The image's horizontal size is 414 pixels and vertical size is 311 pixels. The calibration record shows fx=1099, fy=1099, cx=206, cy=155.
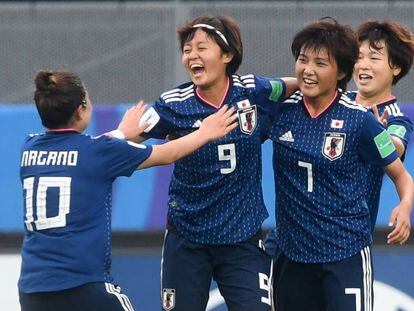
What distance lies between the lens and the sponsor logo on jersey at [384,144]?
17.5 ft

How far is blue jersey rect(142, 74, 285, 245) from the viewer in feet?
17.9

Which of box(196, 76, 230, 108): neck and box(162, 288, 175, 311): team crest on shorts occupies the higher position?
box(196, 76, 230, 108): neck

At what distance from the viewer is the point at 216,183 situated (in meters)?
5.43

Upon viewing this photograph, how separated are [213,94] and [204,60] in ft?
0.59

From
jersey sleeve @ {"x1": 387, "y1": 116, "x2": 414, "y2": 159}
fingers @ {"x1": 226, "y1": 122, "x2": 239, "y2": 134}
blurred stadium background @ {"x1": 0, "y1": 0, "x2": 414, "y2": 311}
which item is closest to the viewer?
fingers @ {"x1": 226, "y1": 122, "x2": 239, "y2": 134}

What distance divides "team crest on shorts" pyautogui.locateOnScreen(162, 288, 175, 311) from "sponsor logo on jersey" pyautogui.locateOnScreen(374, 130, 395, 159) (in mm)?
1260

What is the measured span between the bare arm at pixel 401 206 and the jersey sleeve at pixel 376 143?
0.06 m

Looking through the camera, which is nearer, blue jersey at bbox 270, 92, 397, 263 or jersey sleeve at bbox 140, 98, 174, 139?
blue jersey at bbox 270, 92, 397, 263

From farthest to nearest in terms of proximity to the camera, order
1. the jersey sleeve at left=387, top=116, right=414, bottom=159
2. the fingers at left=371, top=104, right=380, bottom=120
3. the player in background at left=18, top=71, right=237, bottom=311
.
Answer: the jersey sleeve at left=387, top=116, right=414, bottom=159
the fingers at left=371, top=104, right=380, bottom=120
the player in background at left=18, top=71, right=237, bottom=311

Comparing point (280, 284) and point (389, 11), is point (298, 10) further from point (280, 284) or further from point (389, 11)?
point (280, 284)

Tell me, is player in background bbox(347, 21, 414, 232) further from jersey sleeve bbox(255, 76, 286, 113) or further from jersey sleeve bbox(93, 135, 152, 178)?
jersey sleeve bbox(93, 135, 152, 178)

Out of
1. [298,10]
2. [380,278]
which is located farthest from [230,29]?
[298,10]

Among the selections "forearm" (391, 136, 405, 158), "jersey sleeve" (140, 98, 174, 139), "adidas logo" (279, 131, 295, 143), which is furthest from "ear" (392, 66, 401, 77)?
"jersey sleeve" (140, 98, 174, 139)

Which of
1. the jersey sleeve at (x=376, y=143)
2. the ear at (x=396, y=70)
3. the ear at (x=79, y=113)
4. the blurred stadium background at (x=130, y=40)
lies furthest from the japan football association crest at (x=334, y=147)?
the blurred stadium background at (x=130, y=40)
